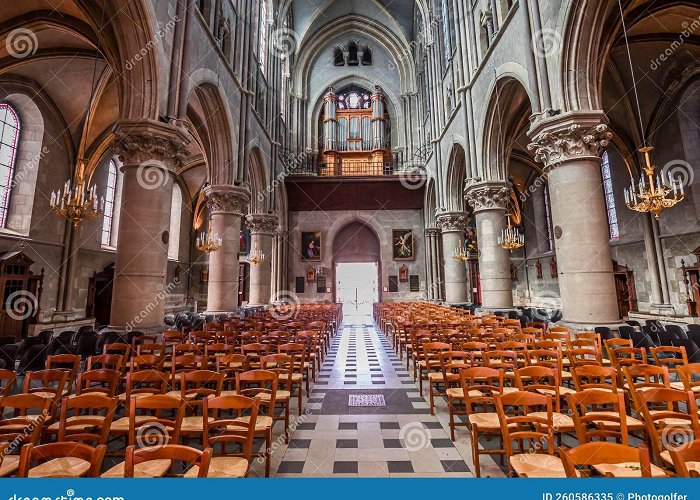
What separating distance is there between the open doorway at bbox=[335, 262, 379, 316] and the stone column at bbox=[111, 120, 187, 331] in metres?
17.9

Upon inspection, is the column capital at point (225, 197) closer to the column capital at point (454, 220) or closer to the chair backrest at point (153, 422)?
the column capital at point (454, 220)

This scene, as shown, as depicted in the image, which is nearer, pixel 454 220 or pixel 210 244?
pixel 210 244

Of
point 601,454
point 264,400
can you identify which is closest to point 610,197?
point 601,454

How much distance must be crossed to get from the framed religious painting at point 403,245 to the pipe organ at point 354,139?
5870 millimetres

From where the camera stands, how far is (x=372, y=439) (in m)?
4.14

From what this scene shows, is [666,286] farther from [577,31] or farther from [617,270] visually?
[577,31]

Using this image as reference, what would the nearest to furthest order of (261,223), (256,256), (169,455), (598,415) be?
(169,455) < (598,415) < (256,256) < (261,223)

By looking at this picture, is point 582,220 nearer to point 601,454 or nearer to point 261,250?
point 601,454

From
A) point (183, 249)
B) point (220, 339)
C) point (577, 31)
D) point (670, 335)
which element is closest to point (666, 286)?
point (670, 335)

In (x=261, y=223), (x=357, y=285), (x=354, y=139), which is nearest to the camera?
(x=261, y=223)

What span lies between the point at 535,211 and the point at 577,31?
16.2 meters

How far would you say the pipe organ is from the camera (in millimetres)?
27562

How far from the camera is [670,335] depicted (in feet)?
23.5

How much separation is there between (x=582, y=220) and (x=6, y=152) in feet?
60.1
